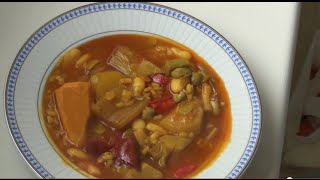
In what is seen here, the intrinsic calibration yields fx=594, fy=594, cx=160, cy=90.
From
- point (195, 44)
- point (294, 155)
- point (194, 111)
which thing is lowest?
point (294, 155)

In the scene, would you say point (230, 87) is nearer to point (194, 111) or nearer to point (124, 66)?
point (194, 111)

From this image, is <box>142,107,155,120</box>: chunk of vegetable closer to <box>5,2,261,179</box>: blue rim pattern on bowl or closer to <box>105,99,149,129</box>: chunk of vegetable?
<box>105,99,149,129</box>: chunk of vegetable

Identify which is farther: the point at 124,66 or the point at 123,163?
the point at 124,66

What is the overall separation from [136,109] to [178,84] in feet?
0.28

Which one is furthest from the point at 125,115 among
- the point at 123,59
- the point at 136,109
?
the point at 123,59

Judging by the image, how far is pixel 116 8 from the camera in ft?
3.47

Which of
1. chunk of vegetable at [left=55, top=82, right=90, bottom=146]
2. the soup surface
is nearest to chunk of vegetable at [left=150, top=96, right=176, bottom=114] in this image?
the soup surface

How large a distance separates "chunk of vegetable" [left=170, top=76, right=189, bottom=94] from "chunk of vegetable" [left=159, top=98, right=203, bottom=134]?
0.03 meters

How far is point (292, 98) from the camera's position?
5.14 ft

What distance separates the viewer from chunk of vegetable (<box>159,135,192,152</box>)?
897 millimetres

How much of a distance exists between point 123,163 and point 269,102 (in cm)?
29

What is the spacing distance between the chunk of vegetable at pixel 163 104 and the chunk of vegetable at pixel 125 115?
15mm

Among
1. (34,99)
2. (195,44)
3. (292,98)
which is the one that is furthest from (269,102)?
(292,98)

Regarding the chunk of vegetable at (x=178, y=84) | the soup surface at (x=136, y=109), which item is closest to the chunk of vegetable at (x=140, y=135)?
the soup surface at (x=136, y=109)
